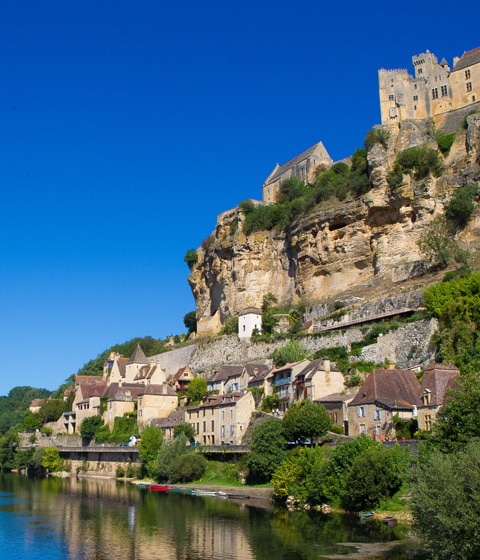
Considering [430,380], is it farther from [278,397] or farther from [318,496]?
[278,397]

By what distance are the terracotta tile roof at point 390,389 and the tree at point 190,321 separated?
5254 centimetres

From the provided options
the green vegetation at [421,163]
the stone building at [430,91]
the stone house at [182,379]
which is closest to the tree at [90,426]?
the stone house at [182,379]

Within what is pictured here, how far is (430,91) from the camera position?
77.6m

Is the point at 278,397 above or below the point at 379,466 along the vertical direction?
above

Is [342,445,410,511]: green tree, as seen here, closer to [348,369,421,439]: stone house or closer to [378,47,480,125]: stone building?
[348,369,421,439]: stone house

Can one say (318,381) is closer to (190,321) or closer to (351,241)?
(351,241)

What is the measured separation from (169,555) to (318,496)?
1221cm

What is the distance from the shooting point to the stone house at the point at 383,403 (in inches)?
1652

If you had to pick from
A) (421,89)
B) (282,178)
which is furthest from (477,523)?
(282,178)

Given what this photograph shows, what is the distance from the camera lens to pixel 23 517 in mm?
40531

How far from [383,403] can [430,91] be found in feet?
156

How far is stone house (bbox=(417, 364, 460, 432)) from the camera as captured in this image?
40.0 metres

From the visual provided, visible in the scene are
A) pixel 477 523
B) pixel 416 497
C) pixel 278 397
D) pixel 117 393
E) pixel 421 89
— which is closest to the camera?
pixel 477 523

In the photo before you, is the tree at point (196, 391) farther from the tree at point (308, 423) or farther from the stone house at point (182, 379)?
the tree at point (308, 423)
